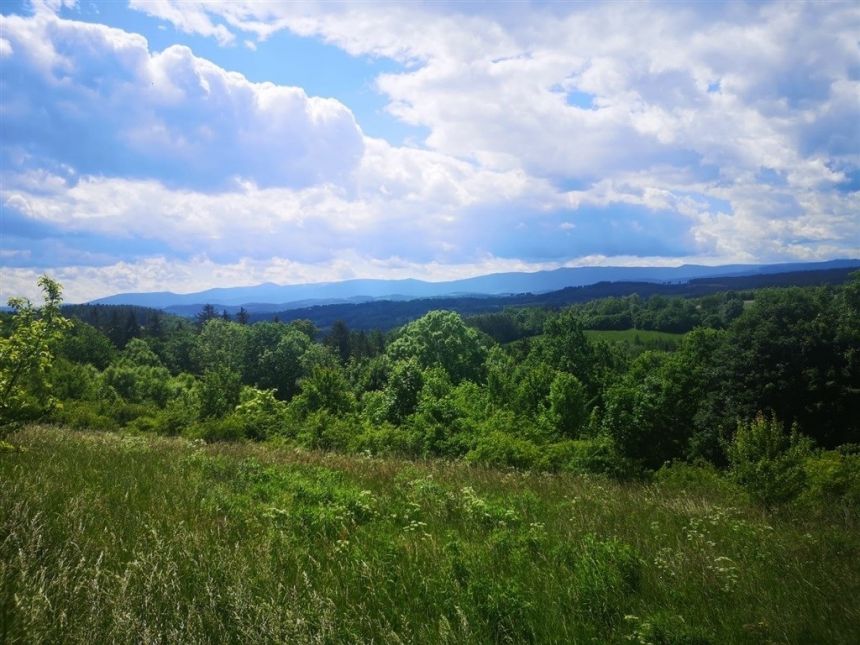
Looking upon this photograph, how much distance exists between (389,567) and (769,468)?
8.46m

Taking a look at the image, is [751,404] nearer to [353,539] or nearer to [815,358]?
[815,358]

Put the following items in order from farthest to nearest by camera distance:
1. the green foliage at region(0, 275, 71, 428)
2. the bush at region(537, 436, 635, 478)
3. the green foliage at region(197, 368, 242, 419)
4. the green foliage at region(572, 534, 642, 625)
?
the green foliage at region(197, 368, 242, 419)
the bush at region(537, 436, 635, 478)
the green foliage at region(0, 275, 71, 428)
the green foliage at region(572, 534, 642, 625)

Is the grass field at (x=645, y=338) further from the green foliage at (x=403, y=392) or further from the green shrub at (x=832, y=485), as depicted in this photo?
the green shrub at (x=832, y=485)

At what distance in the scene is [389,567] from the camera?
4.74 meters

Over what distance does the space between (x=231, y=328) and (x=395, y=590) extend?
10835 centimetres

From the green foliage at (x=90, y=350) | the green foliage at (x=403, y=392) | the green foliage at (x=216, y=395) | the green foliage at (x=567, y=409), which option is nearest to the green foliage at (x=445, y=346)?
the green foliage at (x=403, y=392)

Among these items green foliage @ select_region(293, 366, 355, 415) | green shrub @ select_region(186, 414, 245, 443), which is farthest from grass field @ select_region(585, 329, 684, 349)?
green shrub @ select_region(186, 414, 245, 443)

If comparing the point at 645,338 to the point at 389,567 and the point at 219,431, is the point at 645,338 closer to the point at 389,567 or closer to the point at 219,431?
the point at 219,431

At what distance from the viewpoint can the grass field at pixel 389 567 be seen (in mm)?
3625

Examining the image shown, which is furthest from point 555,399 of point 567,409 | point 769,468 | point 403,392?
point 769,468

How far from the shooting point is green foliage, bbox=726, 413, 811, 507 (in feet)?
30.7

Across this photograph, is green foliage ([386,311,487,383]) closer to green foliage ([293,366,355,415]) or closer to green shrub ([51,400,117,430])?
green foliage ([293,366,355,415])

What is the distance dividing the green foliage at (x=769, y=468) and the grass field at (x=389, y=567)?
6.34 feet

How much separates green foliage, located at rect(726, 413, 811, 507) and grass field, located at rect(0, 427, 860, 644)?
6.34 feet
